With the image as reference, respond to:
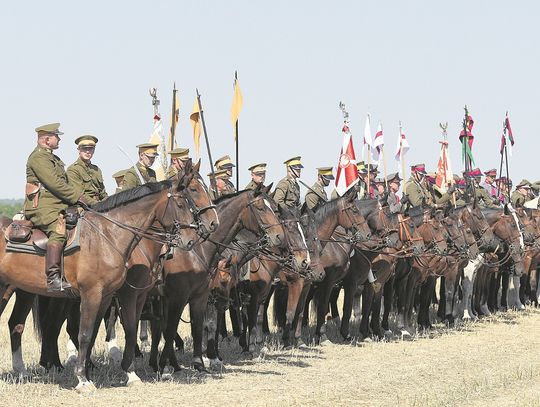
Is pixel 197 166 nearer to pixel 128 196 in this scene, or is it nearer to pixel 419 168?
pixel 128 196

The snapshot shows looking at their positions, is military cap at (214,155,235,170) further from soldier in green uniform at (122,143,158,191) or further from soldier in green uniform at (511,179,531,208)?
soldier in green uniform at (511,179,531,208)

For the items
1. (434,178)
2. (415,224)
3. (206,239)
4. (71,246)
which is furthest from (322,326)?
(434,178)

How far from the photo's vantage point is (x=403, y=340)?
1925 centimetres

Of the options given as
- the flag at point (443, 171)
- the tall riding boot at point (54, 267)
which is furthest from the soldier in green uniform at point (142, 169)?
the flag at point (443, 171)

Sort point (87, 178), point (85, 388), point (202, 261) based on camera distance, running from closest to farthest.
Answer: point (85, 388) < point (87, 178) < point (202, 261)

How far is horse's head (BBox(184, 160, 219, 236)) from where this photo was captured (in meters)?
13.0

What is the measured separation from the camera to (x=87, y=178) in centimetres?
1405

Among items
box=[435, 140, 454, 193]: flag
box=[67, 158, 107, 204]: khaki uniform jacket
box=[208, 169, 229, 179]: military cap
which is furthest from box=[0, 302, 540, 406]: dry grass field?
box=[435, 140, 454, 193]: flag

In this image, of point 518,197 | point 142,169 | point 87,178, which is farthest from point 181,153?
point 518,197

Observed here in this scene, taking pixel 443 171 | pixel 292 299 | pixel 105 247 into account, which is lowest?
pixel 292 299

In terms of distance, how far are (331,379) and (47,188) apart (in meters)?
4.56

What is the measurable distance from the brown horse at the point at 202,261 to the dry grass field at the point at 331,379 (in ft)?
1.62

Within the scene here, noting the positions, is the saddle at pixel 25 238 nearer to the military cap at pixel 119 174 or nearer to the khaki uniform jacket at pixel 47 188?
the khaki uniform jacket at pixel 47 188

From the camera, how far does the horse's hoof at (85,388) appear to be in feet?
40.4
